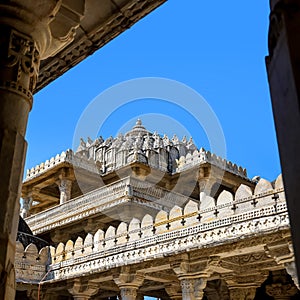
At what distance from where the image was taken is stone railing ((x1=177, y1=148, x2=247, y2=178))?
67.8 feet

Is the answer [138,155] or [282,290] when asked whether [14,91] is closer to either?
[282,290]

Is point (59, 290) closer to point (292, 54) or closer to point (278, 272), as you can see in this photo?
point (278, 272)

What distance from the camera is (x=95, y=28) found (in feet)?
13.8

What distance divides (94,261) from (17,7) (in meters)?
9.88

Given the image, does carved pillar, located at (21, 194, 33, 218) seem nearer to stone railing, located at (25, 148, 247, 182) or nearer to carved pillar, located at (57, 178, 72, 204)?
stone railing, located at (25, 148, 247, 182)

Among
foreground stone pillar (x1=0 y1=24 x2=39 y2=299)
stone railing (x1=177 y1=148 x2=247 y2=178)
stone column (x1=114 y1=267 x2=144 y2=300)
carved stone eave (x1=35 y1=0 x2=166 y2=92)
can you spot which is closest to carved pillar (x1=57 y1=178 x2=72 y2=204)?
stone railing (x1=177 y1=148 x2=247 y2=178)

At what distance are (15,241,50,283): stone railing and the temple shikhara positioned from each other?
3 centimetres

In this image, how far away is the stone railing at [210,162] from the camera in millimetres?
20656

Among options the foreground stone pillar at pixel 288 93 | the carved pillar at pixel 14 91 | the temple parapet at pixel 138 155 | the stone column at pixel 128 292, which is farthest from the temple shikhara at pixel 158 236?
the foreground stone pillar at pixel 288 93

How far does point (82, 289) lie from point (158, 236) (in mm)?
3393

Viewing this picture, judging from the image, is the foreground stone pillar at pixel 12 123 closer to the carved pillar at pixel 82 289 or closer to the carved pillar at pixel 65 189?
the carved pillar at pixel 82 289

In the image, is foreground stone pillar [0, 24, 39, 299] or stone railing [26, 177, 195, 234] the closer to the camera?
foreground stone pillar [0, 24, 39, 299]

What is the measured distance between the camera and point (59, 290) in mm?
13445

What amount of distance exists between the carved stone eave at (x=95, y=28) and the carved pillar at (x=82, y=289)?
29.2ft
